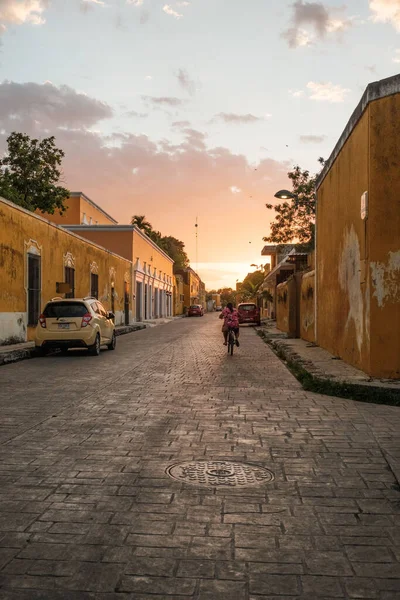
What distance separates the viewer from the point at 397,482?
4.88 metres

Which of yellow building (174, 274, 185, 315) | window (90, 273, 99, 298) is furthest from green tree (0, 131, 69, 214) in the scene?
yellow building (174, 274, 185, 315)

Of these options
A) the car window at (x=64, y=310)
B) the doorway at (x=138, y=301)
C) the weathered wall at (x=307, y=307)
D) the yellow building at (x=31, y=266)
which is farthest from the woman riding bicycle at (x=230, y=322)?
the doorway at (x=138, y=301)

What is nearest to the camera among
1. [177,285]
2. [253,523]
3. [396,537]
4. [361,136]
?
[396,537]

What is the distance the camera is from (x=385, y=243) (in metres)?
10.2

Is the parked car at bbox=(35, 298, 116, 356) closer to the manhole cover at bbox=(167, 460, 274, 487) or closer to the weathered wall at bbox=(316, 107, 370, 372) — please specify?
the weathered wall at bbox=(316, 107, 370, 372)

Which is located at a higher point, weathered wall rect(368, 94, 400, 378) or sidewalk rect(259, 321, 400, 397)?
weathered wall rect(368, 94, 400, 378)

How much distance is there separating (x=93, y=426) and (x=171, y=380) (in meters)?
4.37

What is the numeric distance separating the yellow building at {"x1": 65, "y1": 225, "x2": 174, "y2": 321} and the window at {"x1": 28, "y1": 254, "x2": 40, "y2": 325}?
23.8 meters

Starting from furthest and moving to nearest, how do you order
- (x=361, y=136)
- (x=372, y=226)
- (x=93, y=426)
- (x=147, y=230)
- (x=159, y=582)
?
(x=147, y=230), (x=361, y=136), (x=372, y=226), (x=93, y=426), (x=159, y=582)

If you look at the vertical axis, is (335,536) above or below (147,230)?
below

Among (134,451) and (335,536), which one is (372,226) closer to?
(134,451)

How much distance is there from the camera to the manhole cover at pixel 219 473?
192 inches

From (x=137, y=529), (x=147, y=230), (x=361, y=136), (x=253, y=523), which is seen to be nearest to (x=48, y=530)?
(x=137, y=529)

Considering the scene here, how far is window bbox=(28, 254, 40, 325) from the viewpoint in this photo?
21.3 metres
